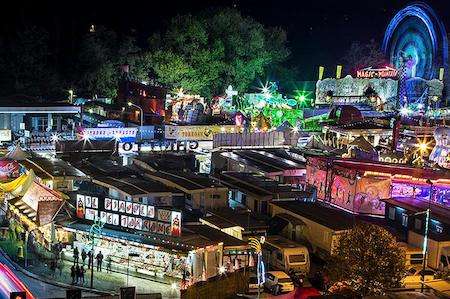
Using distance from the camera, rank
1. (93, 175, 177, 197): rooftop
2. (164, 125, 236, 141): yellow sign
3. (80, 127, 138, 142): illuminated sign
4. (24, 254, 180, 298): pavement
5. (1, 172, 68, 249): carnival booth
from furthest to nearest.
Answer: (164, 125, 236, 141): yellow sign
(80, 127, 138, 142): illuminated sign
(93, 175, 177, 197): rooftop
(1, 172, 68, 249): carnival booth
(24, 254, 180, 298): pavement

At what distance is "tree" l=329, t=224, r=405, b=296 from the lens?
52.5 ft

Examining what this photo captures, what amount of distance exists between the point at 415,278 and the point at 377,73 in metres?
32.9

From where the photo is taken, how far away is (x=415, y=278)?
18.7m

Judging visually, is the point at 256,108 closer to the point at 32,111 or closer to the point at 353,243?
the point at 32,111

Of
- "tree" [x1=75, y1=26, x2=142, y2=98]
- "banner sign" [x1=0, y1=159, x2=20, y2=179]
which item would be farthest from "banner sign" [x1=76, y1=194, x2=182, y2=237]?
"tree" [x1=75, y1=26, x2=142, y2=98]

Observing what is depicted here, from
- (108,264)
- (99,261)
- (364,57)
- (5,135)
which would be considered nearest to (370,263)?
(108,264)

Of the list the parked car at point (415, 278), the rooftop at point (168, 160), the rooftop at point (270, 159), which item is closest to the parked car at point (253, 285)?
the parked car at point (415, 278)

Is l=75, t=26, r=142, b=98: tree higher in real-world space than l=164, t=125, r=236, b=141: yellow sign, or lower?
higher

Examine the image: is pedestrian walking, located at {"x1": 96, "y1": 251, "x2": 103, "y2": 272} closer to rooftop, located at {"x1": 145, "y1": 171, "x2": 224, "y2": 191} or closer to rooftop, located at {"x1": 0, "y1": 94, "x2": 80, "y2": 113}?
rooftop, located at {"x1": 145, "y1": 171, "x2": 224, "y2": 191}

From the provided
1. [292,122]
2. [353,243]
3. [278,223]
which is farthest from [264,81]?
[353,243]

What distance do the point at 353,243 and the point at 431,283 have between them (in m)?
3.96

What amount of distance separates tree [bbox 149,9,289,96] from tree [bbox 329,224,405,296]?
3351 cm

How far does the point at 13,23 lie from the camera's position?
54.0 m

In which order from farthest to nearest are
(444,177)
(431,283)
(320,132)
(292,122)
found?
(292,122)
(320,132)
(444,177)
(431,283)
